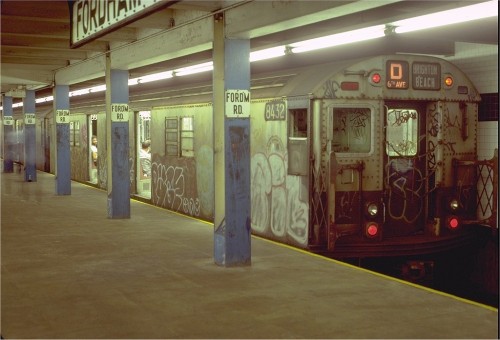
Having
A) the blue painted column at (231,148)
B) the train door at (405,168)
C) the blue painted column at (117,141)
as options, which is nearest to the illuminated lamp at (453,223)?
the train door at (405,168)

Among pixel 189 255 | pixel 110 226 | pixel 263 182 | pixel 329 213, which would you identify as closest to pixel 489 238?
pixel 329 213

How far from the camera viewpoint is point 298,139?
28.7 ft

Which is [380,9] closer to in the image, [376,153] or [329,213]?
[376,153]

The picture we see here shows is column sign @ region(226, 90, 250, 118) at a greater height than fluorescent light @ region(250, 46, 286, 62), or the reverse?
fluorescent light @ region(250, 46, 286, 62)

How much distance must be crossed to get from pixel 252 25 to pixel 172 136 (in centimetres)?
597

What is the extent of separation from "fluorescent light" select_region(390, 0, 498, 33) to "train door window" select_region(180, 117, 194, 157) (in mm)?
5129

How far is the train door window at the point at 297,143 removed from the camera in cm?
861

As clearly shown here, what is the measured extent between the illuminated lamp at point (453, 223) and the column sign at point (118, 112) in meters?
6.72

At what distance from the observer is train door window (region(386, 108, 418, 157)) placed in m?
8.81

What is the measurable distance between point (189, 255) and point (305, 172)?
6.65 feet

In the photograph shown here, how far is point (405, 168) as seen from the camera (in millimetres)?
8844

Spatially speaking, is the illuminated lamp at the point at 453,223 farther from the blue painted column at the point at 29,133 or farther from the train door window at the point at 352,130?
the blue painted column at the point at 29,133

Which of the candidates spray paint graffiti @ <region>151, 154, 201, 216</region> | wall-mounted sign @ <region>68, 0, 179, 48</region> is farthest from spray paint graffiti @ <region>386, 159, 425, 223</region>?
spray paint graffiti @ <region>151, 154, 201, 216</region>

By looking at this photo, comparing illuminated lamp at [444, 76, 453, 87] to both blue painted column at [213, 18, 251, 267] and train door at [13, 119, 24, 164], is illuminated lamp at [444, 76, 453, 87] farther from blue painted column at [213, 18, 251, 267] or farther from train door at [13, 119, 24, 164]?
train door at [13, 119, 24, 164]
